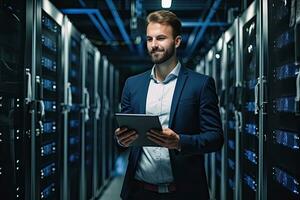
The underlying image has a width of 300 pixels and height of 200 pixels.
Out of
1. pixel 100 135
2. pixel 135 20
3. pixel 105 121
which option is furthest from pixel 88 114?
pixel 105 121

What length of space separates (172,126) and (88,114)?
3385 millimetres

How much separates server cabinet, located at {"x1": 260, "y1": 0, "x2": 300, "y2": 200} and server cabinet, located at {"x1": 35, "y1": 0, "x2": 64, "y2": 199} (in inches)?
58.6

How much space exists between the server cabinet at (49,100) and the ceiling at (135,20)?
57.1 inches

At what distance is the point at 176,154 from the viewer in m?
1.88

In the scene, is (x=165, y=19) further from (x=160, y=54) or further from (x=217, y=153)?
(x=217, y=153)

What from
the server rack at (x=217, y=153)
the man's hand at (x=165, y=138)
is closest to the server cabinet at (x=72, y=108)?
the server rack at (x=217, y=153)

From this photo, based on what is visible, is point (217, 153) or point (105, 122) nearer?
point (217, 153)

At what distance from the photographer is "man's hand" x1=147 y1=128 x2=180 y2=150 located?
5.84 feet

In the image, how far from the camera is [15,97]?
2.56 m

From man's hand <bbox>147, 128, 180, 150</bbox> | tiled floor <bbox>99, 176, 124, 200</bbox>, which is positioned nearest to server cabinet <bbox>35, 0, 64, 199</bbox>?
man's hand <bbox>147, 128, 180, 150</bbox>

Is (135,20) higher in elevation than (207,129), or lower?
higher

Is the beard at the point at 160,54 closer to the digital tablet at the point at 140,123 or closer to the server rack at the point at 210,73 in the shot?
the digital tablet at the point at 140,123

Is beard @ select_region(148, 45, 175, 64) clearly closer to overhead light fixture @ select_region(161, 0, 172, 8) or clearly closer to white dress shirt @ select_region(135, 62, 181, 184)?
white dress shirt @ select_region(135, 62, 181, 184)

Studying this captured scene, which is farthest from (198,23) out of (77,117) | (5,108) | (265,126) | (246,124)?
(5,108)
